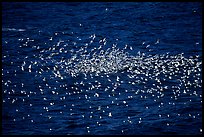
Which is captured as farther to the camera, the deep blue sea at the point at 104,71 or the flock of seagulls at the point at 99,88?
the flock of seagulls at the point at 99,88

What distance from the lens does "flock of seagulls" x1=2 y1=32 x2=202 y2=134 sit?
93.6 ft

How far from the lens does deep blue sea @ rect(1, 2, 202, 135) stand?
28203mm

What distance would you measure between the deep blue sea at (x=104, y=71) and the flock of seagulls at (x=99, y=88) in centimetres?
8

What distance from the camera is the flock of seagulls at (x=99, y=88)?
28516 millimetres

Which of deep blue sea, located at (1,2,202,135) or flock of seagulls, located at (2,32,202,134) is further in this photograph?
flock of seagulls, located at (2,32,202,134)

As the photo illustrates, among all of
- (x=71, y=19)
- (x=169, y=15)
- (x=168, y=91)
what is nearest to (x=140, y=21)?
(x=169, y=15)

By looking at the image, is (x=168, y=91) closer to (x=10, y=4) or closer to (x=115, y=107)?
(x=115, y=107)

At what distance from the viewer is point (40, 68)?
36.6 m

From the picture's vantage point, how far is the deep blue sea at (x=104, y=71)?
28203mm

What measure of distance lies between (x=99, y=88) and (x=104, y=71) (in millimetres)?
2925

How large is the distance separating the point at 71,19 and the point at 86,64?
15.2m

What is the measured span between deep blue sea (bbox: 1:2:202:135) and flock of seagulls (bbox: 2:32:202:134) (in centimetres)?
8

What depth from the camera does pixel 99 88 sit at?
33.0m

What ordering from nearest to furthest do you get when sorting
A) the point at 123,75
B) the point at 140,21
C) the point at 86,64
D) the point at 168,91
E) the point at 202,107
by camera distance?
1. the point at 202,107
2. the point at 168,91
3. the point at 123,75
4. the point at 86,64
5. the point at 140,21
